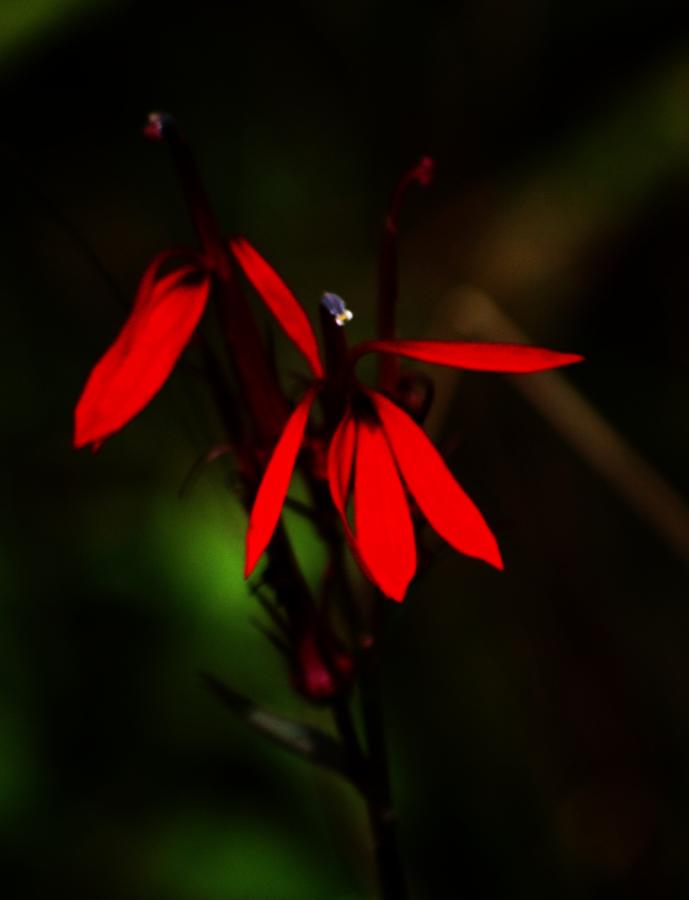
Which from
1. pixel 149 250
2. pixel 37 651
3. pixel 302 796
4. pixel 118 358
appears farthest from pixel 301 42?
pixel 118 358

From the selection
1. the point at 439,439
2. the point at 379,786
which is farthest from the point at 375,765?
the point at 439,439

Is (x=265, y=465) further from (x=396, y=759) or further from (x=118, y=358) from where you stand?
(x=396, y=759)

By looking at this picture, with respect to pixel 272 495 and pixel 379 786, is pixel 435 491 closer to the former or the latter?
pixel 272 495

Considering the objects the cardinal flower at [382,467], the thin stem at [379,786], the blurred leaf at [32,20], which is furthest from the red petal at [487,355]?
the blurred leaf at [32,20]

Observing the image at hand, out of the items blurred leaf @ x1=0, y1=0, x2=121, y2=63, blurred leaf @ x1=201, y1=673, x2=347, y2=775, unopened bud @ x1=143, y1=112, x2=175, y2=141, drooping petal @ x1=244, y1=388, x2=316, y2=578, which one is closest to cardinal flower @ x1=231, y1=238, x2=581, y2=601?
drooping petal @ x1=244, y1=388, x2=316, y2=578

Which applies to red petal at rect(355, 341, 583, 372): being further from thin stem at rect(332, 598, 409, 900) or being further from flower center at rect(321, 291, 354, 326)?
thin stem at rect(332, 598, 409, 900)

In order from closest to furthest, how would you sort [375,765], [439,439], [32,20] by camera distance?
[375,765] → [32,20] → [439,439]
